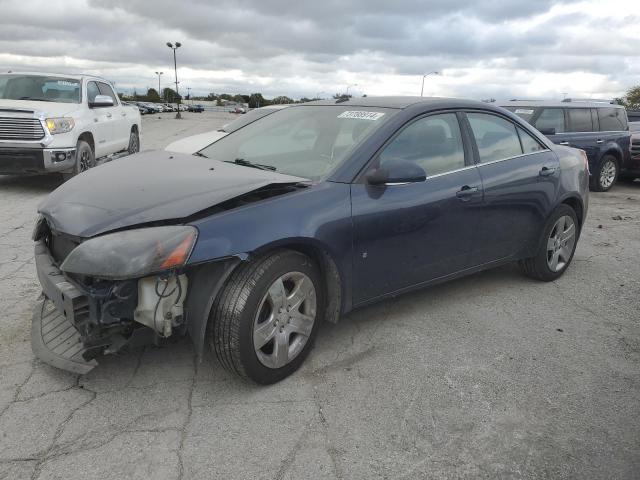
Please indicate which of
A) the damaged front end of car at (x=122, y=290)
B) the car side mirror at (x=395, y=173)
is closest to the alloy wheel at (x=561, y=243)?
the car side mirror at (x=395, y=173)

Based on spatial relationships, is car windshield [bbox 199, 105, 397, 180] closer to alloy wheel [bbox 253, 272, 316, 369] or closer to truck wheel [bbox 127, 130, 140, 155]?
alloy wheel [bbox 253, 272, 316, 369]

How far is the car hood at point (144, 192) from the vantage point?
9.07ft

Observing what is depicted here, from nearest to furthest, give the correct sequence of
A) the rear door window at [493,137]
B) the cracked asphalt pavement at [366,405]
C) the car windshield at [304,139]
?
1. the cracked asphalt pavement at [366,405]
2. the car windshield at [304,139]
3. the rear door window at [493,137]

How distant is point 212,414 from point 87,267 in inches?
37.3

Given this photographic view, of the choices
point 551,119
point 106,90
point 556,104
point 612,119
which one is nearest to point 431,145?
point 551,119

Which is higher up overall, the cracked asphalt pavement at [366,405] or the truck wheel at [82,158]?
the truck wheel at [82,158]

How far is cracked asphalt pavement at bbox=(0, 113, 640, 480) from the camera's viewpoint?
95.3 inches

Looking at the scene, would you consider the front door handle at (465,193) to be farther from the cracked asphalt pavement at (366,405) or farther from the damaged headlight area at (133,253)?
the damaged headlight area at (133,253)

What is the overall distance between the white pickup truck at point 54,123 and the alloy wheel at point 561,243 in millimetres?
6825

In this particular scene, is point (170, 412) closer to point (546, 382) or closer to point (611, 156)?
point (546, 382)

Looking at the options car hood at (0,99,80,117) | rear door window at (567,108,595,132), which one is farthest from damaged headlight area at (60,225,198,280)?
rear door window at (567,108,595,132)

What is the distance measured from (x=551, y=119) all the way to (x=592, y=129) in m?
1.23

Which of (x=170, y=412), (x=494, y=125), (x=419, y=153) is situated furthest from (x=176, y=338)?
(x=494, y=125)

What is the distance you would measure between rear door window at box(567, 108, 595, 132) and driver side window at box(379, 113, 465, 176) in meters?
7.51
